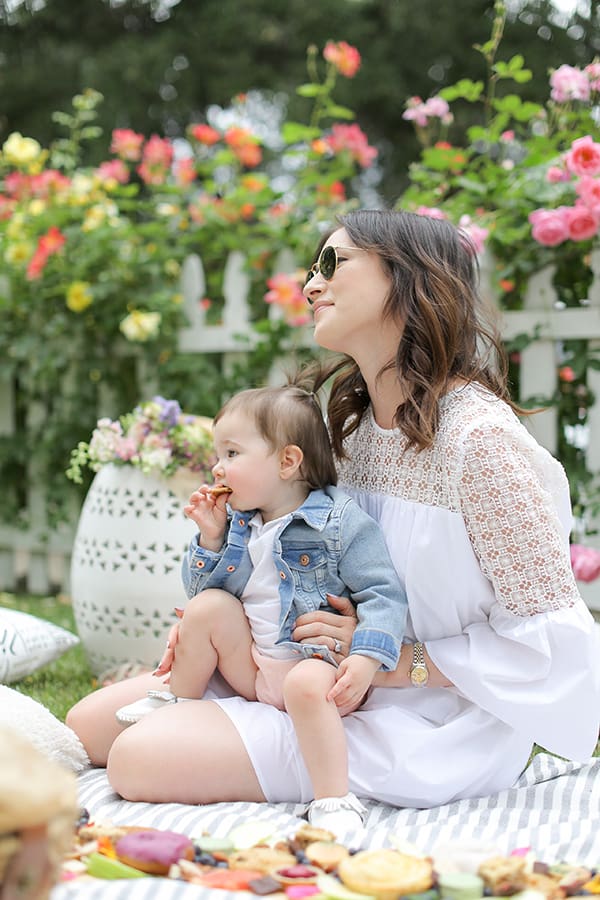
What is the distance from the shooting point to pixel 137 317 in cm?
405

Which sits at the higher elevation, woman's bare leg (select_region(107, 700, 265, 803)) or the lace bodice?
the lace bodice

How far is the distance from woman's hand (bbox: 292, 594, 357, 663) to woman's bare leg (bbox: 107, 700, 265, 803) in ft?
0.77

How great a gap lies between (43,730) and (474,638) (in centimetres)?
88

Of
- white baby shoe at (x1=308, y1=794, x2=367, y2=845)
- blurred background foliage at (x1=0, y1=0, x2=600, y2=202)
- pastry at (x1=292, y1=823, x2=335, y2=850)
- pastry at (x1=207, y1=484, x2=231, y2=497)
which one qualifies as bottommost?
white baby shoe at (x1=308, y1=794, x2=367, y2=845)

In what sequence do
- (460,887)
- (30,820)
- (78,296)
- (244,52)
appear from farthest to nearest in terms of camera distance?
(244,52) → (78,296) → (460,887) → (30,820)

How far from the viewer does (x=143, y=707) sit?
84.5 inches

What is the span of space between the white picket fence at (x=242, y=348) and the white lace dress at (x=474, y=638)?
737 millimetres

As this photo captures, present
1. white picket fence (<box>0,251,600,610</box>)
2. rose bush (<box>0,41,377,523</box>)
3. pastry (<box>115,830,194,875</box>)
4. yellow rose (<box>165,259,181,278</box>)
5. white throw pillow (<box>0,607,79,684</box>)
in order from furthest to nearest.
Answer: yellow rose (<box>165,259,181,278</box>) < rose bush (<box>0,41,377,523</box>) < white picket fence (<box>0,251,600,610</box>) < white throw pillow (<box>0,607,79,684</box>) < pastry (<box>115,830,194,875</box>)

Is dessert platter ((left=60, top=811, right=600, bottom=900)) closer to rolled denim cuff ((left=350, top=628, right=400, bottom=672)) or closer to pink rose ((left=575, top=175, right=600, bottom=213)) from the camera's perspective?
rolled denim cuff ((left=350, top=628, right=400, bottom=672))

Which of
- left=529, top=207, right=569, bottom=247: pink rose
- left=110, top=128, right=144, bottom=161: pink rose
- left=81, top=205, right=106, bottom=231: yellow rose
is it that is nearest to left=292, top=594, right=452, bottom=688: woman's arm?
left=529, top=207, right=569, bottom=247: pink rose

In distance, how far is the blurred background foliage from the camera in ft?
27.1

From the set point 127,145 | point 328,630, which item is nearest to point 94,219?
point 127,145

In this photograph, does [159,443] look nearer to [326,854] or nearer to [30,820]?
[326,854]

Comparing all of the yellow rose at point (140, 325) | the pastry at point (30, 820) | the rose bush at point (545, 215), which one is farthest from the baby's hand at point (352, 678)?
the yellow rose at point (140, 325)
